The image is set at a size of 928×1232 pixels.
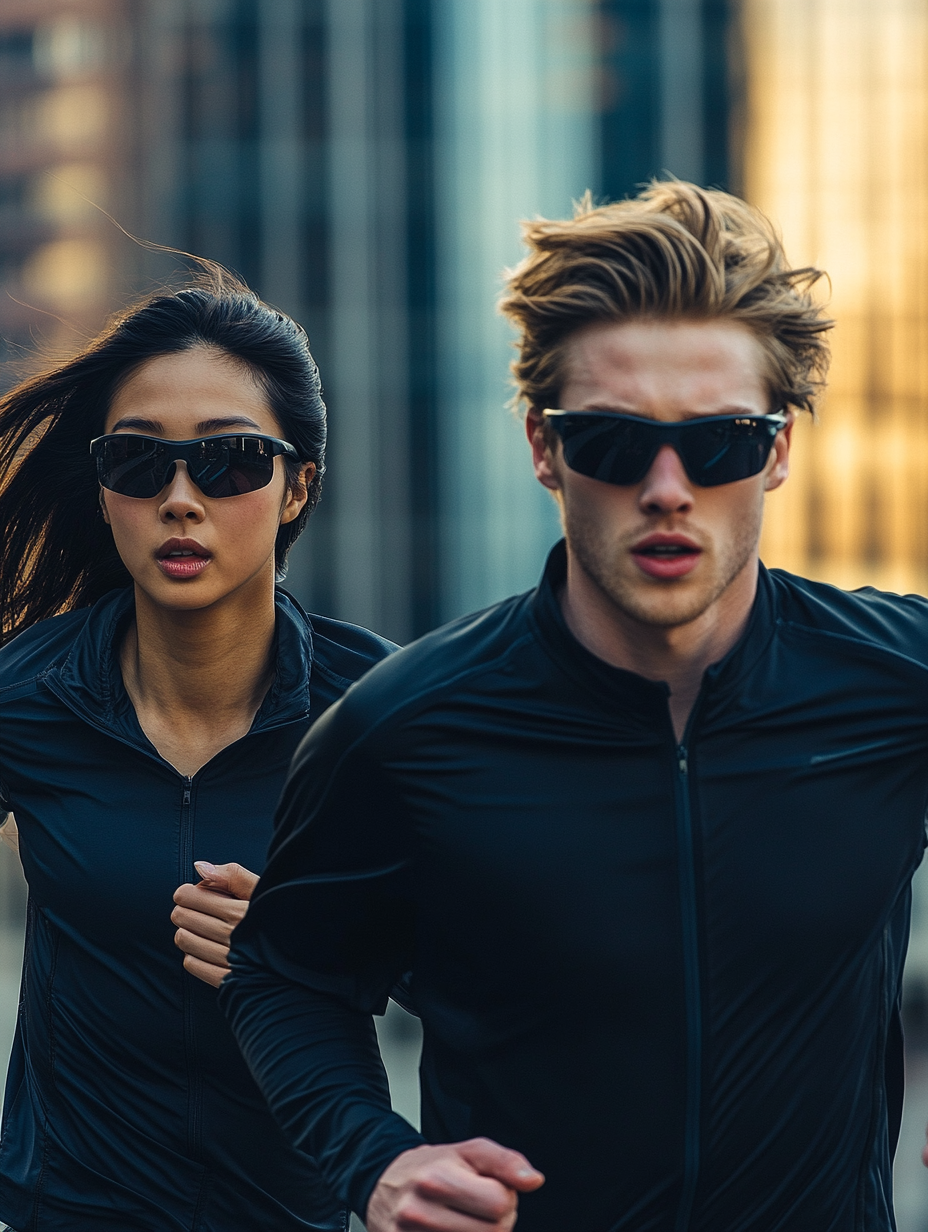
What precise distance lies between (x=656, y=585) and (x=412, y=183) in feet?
129

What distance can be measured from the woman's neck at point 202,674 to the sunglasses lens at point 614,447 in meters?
1.31

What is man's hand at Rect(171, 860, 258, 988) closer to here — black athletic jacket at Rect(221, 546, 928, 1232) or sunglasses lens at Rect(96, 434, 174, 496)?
black athletic jacket at Rect(221, 546, 928, 1232)

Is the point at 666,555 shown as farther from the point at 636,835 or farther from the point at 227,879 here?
the point at 227,879

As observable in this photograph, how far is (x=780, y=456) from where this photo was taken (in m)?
2.79

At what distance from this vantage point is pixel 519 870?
259 centimetres

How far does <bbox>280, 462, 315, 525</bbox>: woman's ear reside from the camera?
3949mm

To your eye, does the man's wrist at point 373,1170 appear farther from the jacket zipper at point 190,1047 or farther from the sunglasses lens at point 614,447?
the jacket zipper at point 190,1047

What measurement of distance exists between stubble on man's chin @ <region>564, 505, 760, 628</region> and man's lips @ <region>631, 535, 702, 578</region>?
12 mm

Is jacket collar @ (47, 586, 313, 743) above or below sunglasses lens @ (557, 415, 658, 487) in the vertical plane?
below

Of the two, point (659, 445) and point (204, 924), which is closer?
point (659, 445)

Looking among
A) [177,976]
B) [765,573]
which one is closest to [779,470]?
[765,573]

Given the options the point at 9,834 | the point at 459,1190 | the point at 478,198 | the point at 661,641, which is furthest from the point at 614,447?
the point at 478,198

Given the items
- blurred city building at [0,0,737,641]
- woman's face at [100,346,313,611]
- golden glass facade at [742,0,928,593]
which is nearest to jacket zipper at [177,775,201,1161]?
woman's face at [100,346,313,611]

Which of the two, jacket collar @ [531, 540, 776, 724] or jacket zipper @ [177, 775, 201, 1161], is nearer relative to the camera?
jacket collar @ [531, 540, 776, 724]
